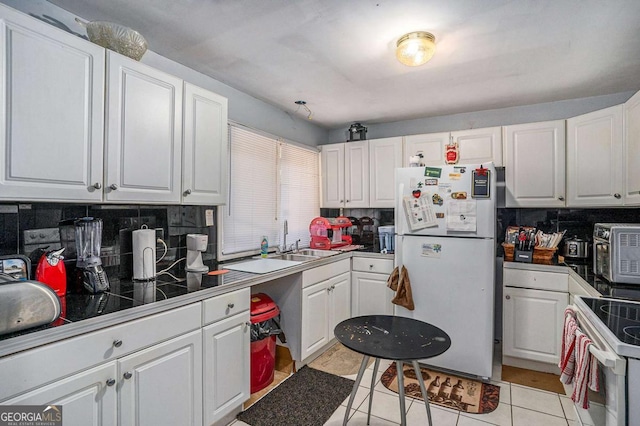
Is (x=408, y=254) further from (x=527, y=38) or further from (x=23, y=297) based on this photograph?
(x=23, y=297)

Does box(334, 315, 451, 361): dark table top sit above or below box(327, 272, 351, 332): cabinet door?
above

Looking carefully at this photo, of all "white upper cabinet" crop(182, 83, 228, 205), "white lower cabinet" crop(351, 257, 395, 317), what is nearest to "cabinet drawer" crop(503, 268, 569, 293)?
"white lower cabinet" crop(351, 257, 395, 317)

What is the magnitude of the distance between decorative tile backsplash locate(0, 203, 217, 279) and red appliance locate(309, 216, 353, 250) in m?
1.13

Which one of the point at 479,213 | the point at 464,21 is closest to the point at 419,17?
the point at 464,21

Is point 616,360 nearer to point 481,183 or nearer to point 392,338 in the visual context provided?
point 392,338

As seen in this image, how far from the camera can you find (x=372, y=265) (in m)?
3.14

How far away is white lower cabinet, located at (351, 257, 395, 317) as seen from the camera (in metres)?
3.06

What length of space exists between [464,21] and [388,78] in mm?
804

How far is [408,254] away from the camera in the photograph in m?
2.73

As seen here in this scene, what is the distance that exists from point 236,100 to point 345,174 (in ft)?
4.88

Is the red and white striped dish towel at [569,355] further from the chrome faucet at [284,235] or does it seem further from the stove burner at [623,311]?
the chrome faucet at [284,235]

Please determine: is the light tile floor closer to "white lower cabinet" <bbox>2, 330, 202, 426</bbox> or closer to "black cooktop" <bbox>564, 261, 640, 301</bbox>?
"white lower cabinet" <bbox>2, 330, 202, 426</bbox>

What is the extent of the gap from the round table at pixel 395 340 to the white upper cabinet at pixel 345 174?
6.52 feet

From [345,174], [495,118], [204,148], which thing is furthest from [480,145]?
[204,148]
